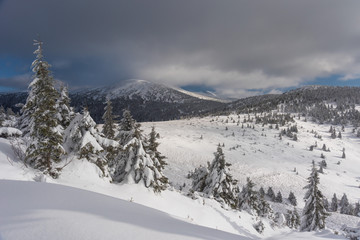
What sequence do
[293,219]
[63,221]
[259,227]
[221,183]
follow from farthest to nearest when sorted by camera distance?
[293,219] → [221,183] → [259,227] → [63,221]

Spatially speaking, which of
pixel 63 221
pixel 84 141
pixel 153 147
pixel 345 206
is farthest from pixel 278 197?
pixel 63 221

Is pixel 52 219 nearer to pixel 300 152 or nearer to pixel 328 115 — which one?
pixel 300 152

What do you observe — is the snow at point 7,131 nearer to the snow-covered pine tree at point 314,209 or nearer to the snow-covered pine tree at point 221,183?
the snow-covered pine tree at point 221,183

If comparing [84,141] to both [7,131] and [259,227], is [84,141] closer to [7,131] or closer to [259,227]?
[7,131]

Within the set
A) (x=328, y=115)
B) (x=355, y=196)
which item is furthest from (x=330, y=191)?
(x=328, y=115)

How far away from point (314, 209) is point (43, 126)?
25818 millimetres

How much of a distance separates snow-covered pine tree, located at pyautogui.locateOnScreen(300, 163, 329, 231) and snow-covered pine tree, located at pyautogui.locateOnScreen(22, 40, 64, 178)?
2375 centimetres

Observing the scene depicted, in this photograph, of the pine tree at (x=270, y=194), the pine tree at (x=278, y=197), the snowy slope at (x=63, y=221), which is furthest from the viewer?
the pine tree at (x=270, y=194)

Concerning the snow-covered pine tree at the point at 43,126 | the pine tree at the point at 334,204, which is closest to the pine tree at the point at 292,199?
the pine tree at the point at 334,204

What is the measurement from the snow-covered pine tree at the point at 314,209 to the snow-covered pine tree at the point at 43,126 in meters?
23.8

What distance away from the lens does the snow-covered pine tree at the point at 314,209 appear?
64.8 ft

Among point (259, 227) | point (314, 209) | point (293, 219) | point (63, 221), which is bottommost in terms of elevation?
point (293, 219)

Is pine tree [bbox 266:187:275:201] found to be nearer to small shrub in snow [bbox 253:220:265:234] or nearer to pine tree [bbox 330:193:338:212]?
pine tree [bbox 330:193:338:212]

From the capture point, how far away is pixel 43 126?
855 centimetres
